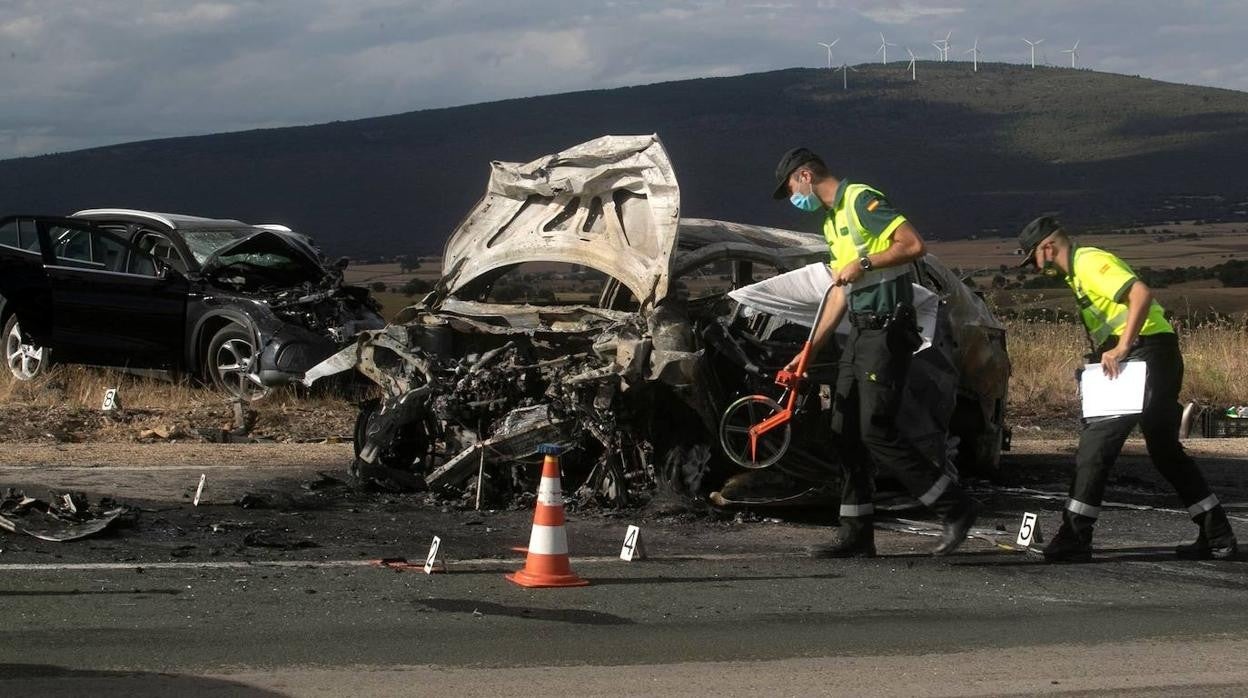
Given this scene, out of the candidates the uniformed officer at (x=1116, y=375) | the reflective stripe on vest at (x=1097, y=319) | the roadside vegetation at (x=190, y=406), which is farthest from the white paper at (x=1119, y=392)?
the roadside vegetation at (x=190, y=406)

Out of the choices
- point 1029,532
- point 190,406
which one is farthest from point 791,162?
point 190,406

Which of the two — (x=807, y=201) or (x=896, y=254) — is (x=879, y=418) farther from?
(x=807, y=201)

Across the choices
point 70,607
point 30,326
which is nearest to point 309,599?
point 70,607

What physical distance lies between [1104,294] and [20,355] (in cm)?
1137

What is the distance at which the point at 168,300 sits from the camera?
15180 millimetres

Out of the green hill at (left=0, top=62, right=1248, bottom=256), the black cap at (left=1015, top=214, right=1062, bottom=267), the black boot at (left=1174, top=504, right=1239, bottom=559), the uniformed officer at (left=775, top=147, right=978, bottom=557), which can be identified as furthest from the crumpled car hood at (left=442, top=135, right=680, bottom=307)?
the green hill at (left=0, top=62, right=1248, bottom=256)

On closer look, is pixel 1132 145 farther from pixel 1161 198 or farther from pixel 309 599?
pixel 309 599

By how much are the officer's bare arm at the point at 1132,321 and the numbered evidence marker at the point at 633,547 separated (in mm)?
2455

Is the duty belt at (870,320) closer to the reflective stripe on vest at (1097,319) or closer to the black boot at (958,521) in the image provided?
the black boot at (958,521)

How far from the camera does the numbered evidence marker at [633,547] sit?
26.4 feet

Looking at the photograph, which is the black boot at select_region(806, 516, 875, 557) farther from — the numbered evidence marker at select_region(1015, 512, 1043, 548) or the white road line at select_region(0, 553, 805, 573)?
the numbered evidence marker at select_region(1015, 512, 1043, 548)

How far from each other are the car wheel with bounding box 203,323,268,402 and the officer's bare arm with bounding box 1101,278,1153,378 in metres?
8.54

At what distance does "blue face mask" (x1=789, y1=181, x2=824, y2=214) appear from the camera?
8.37 m

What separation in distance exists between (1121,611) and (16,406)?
1069cm
